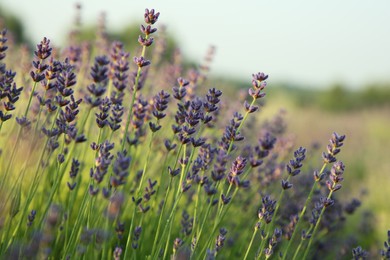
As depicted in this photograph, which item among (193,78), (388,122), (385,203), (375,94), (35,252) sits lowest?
(35,252)

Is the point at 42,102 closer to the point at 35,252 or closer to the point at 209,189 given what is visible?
the point at 209,189

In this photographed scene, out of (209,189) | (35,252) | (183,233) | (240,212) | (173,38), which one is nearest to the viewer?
(35,252)

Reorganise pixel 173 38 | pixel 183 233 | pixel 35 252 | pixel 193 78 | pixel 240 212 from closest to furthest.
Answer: pixel 35 252, pixel 183 233, pixel 193 78, pixel 240 212, pixel 173 38

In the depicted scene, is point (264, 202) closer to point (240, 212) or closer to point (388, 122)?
point (240, 212)

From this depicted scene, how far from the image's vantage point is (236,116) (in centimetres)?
222

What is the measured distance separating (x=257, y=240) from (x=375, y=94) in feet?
92.4

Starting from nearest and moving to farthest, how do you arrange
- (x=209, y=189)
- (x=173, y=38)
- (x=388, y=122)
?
(x=209, y=189)
(x=388, y=122)
(x=173, y=38)

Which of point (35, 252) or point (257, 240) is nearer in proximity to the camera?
point (35, 252)

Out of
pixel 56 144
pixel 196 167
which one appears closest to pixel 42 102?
pixel 56 144

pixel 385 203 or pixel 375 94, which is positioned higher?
pixel 375 94

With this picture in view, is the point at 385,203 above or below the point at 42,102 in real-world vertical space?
above

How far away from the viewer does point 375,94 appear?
30016 millimetres

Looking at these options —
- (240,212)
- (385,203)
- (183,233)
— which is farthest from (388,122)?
(183,233)

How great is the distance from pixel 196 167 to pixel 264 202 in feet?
1.06
